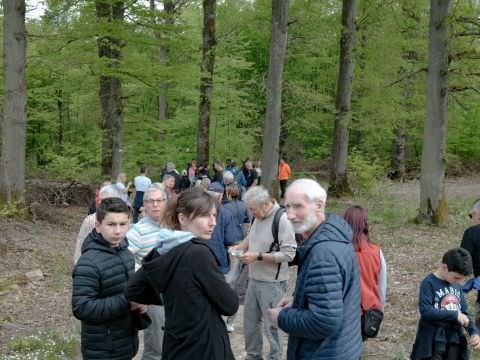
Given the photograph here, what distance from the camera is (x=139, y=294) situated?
292 centimetres

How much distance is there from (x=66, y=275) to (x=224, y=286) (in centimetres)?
714


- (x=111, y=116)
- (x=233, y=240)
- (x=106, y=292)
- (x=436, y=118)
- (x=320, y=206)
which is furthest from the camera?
(x=111, y=116)

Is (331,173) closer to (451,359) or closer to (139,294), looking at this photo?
(451,359)

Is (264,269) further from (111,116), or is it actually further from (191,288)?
(111,116)

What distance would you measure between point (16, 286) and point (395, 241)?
802 centimetres

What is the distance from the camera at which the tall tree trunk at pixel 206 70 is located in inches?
737

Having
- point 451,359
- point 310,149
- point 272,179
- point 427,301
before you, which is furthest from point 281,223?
point 310,149

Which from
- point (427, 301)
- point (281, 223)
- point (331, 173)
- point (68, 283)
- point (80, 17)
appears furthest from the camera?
point (331, 173)

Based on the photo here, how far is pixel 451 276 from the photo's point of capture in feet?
13.5

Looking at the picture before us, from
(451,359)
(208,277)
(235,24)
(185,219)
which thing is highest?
(235,24)

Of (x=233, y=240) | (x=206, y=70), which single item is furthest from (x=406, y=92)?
(x=233, y=240)

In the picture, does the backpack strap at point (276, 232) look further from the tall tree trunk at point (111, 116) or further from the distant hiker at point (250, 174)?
the distant hiker at point (250, 174)

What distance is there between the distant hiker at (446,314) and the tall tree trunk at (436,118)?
907 cm

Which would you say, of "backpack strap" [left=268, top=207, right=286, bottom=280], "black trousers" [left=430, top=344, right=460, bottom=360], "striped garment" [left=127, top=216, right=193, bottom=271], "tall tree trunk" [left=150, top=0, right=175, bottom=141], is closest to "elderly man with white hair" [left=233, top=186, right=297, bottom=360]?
"backpack strap" [left=268, top=207, right=286, bottom=280]
